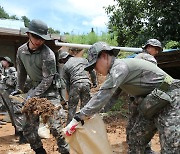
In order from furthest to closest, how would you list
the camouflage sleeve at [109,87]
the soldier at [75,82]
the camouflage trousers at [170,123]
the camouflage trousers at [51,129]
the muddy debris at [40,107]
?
the soldier at [75,82]
the camouflage trousers at [51,129]
the muddy debris at [40,107]
the camouflage trousers at [170,123]
the camouflage sleeve at [109,87]

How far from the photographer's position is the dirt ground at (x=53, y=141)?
6.10 meters

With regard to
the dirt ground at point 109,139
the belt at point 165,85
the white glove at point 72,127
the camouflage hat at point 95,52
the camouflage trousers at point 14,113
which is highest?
the camouflage hat at point 95,52

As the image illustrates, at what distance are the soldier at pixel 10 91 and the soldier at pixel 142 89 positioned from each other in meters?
4.01

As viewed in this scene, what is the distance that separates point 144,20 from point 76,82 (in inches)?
134

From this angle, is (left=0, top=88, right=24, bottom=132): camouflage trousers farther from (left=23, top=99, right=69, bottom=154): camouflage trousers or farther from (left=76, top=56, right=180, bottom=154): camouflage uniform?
(left=76, top=56, right=180, bottom=154): camouflage uniform

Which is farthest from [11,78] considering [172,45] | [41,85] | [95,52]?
[95,52]

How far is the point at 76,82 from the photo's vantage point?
730 centimetres

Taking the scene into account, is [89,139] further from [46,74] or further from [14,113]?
[14,113]

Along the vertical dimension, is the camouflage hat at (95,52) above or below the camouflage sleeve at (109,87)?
above

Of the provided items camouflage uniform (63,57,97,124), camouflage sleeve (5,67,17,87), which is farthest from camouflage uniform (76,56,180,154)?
camouflage sleeve (5,67,17,87)

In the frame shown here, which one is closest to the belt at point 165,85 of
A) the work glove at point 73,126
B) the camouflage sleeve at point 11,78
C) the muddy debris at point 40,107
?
the work glove at point 73,126

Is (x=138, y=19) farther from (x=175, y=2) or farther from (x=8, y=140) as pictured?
(x=8, y=140)

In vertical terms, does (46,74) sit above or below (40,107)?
above

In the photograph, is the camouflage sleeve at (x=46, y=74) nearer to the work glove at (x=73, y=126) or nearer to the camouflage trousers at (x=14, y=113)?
the work glove at (x=73, y=126)
